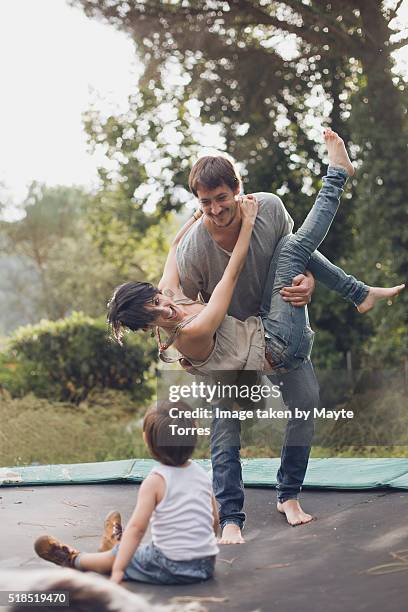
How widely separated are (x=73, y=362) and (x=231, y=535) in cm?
462

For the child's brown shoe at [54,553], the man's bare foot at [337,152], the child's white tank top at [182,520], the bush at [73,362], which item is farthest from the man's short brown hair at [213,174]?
the bush at [73,362]

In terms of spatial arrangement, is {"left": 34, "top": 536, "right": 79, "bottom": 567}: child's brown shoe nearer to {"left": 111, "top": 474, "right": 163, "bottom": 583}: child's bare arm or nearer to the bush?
{"left": 111, "top": 474, "right": 163, "bottom": 583}: child's bare arm

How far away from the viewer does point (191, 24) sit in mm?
7402

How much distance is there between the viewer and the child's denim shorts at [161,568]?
2025 millimetres

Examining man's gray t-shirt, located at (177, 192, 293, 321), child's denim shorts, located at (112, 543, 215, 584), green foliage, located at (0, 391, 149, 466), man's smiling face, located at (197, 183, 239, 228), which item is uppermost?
man's smiling face, located at (197, 183, 239, 228)

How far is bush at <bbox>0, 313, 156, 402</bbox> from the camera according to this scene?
6.98 metres

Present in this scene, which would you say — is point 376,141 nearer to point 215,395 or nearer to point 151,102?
point 151,102

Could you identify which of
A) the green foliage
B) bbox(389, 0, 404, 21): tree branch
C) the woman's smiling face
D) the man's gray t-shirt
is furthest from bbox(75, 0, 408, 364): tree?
the woman's smiling face

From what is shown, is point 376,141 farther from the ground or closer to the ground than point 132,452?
farther from the ground

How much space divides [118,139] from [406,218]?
9.57 feet

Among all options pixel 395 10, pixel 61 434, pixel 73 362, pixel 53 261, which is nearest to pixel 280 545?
pixel 61 434

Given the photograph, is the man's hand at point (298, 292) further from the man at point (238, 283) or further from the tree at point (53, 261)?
the tree at point (53, 261)

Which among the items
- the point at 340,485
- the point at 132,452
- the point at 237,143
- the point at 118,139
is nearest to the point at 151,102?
the point at 118,139

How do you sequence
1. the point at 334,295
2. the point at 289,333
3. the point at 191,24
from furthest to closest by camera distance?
the point at 191,24
the point at 334,295
the point at 289,333
